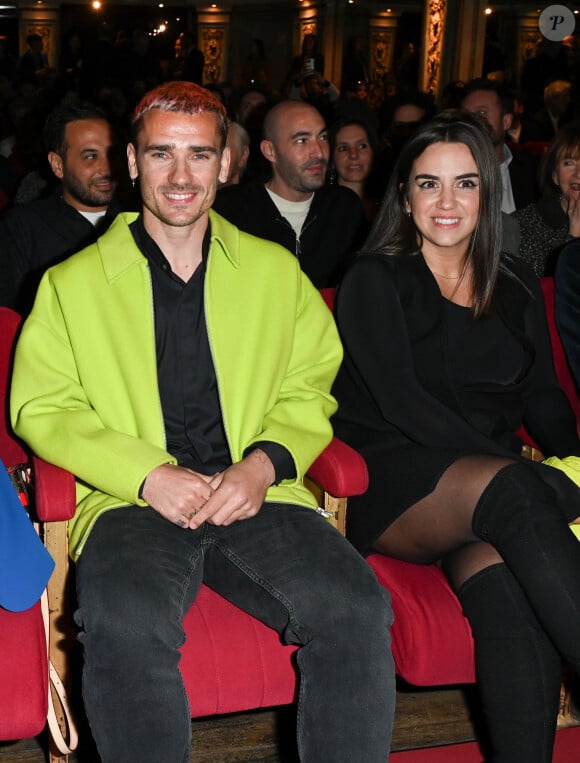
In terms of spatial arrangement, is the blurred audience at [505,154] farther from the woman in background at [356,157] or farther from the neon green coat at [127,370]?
the neon green coat at [127,370]

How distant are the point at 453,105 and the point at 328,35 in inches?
369

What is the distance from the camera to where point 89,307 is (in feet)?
6.88

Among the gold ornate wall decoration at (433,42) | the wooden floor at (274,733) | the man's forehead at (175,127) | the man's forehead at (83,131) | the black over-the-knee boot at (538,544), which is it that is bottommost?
A: the wooden floor at (274,733)

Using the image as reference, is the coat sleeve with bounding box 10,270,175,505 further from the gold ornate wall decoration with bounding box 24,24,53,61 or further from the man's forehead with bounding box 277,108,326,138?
the gold ornate wall decoration with bounding box 24,24,53,61

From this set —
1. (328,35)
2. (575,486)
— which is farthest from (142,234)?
(328,35)

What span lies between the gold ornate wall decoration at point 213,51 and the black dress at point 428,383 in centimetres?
1490

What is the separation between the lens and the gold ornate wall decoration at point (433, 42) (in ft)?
34.7

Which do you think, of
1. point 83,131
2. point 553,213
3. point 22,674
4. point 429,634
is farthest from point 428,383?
point 83,131

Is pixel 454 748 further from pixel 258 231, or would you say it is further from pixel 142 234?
pixel 258 231

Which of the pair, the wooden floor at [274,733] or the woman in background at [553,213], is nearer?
the wooden floor at [274,733]

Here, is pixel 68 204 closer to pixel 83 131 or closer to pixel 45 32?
pixel 83 131

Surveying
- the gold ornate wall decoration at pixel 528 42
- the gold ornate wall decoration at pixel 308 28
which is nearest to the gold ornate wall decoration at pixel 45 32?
the gold ornate wall decoration at pixel 308 28

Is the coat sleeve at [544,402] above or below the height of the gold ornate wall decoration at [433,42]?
below

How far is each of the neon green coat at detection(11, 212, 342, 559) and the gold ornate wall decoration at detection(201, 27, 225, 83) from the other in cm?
1508
